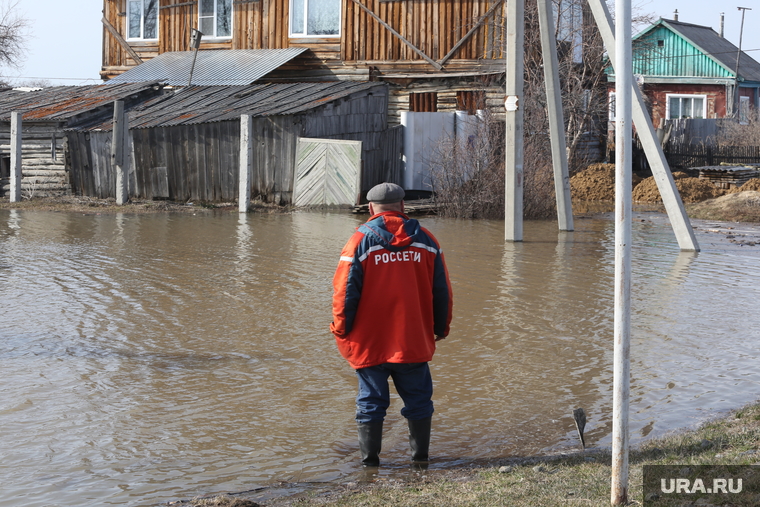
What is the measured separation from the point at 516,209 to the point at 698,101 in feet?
109

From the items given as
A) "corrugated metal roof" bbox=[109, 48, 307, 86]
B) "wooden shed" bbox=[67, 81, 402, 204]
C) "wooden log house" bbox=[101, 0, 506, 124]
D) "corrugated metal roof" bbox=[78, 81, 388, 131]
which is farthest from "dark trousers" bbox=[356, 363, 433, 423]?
"corrugated metal roof" bbox=[109, 48, 307, 86]

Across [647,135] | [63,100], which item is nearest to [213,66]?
[63,100]

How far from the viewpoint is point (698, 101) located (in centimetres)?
4444

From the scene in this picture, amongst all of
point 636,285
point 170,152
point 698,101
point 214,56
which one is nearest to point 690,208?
point 636,285

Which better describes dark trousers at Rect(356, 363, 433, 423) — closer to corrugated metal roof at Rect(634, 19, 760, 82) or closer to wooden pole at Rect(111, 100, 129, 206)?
wooden pole at Rect(111, 100, 129, 206)

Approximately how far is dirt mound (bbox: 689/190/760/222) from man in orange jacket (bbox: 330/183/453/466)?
1660 centimetres

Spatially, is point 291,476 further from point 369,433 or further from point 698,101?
point 698,101

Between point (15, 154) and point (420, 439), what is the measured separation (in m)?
18.7

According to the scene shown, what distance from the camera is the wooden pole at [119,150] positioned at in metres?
19.9

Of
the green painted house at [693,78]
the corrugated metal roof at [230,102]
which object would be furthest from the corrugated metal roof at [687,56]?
the corrugated metal roof at [230,102]

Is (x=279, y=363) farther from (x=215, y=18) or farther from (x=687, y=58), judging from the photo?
(x=687, y=58)

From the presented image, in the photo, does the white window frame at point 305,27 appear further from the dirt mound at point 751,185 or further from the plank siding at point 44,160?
the dirt mound at point 751,185

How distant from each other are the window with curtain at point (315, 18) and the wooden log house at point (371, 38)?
1.2 inches

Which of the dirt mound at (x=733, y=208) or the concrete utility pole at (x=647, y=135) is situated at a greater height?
→ the concrete utility pole at (x=647, y=135)
